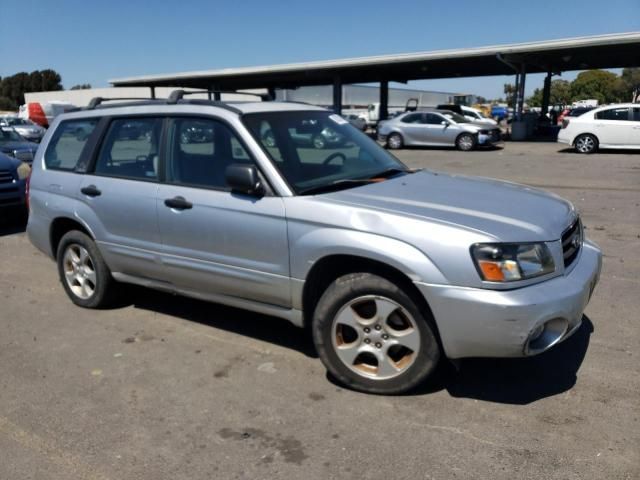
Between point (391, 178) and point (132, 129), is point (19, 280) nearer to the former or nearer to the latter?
point (132, 129)

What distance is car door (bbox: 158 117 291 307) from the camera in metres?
3.69

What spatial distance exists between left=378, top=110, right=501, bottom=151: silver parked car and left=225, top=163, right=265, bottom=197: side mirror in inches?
747

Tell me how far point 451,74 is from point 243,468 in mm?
34522

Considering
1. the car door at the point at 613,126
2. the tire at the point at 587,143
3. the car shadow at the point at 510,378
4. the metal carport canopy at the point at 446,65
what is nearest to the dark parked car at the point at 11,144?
the car shadow at the point at 510,378

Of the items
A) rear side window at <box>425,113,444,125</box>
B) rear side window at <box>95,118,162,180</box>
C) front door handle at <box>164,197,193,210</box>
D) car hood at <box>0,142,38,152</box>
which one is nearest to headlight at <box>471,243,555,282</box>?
front door handle at <box>164,197,193,210</box>

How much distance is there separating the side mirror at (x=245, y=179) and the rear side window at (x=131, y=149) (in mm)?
935

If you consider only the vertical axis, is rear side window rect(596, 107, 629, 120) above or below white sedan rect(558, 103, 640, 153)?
above

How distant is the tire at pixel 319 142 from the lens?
4.33 metres

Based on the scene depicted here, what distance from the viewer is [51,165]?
520 cm

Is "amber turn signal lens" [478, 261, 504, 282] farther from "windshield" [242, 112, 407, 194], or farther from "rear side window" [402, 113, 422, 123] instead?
"rear side window" [402, 113, 422, 123]

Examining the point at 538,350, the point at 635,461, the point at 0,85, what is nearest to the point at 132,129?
the point at 538,350

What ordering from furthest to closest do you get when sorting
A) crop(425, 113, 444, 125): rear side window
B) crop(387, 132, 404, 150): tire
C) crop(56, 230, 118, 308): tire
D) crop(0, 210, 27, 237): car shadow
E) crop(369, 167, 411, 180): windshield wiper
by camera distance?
crop(387, 132, 404, 150): tire
crop(425, 113, 444, 125): rear side window
crop(0, 210, 27, 237): car shadow
crop(56, 230, 118, 308): tire
crop(369, 167, 411, 180): windshield wiper

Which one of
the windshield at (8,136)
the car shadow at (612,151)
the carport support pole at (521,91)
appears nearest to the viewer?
the windshield at (8,136)

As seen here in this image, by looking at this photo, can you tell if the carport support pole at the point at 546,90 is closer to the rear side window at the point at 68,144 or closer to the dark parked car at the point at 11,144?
the dark parked car at the point at 11,144
